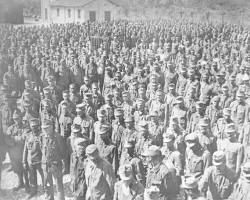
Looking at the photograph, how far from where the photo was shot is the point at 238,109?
24.1 ft

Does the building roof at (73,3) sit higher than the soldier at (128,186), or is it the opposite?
the building roof at (73,3)

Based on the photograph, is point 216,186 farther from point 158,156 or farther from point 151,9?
point 151,9

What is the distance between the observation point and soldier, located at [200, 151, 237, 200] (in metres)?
4.76

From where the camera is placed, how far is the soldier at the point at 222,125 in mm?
6438

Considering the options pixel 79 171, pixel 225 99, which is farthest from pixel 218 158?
pixel 225 99

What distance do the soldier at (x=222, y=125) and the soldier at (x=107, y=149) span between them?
1.84m

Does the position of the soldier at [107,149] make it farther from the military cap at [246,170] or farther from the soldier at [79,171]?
the military cap at [246,170]

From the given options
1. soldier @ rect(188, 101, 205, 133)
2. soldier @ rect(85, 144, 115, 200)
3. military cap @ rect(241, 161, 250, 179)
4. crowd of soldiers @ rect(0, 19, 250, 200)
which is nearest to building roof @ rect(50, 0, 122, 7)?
crowd of soldiers @ rect(0, 19, 250, 200)

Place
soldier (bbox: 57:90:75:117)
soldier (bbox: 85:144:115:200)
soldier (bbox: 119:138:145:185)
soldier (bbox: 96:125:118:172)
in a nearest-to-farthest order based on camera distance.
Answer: soldier (bbox: 85:144:115:200), soldier (bbox: 119:138:145:185), soldier (bbox: 96:125:118:172), soldier (bbox: 57:90:75:117)

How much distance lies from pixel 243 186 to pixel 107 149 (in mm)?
2351

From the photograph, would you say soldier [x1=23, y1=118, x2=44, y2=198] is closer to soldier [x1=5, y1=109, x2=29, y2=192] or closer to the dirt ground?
soldier [x1=5, y1=109, x2=29, y2=192]

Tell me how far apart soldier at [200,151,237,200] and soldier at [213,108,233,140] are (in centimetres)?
162

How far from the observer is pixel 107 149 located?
603cm

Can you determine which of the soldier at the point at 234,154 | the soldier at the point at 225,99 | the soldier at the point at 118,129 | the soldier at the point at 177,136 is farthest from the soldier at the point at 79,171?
the soldier at the point at 225,99
